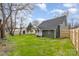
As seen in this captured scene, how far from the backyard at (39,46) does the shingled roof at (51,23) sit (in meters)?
0.10

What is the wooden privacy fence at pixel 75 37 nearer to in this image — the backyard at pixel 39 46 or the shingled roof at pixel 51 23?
the backyard at pixel 39 46

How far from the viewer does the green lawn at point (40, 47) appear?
1.65 metres

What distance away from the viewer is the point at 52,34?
1.68 metres

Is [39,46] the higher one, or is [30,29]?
[30,29]

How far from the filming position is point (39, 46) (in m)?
1.66

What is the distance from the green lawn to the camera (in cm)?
165

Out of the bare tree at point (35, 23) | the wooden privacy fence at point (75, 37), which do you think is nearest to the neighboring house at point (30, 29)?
the bare tree at point (35, 23)

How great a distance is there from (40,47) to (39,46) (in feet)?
0.04

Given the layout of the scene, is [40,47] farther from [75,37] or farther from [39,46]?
[75,37]

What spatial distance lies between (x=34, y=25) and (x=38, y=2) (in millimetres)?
201

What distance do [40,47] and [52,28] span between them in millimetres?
194

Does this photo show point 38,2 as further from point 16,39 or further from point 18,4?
point 16,39

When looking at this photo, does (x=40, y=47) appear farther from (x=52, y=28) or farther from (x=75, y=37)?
(x=75, y=37)

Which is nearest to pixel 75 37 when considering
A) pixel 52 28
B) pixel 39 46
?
pixel 52 28
